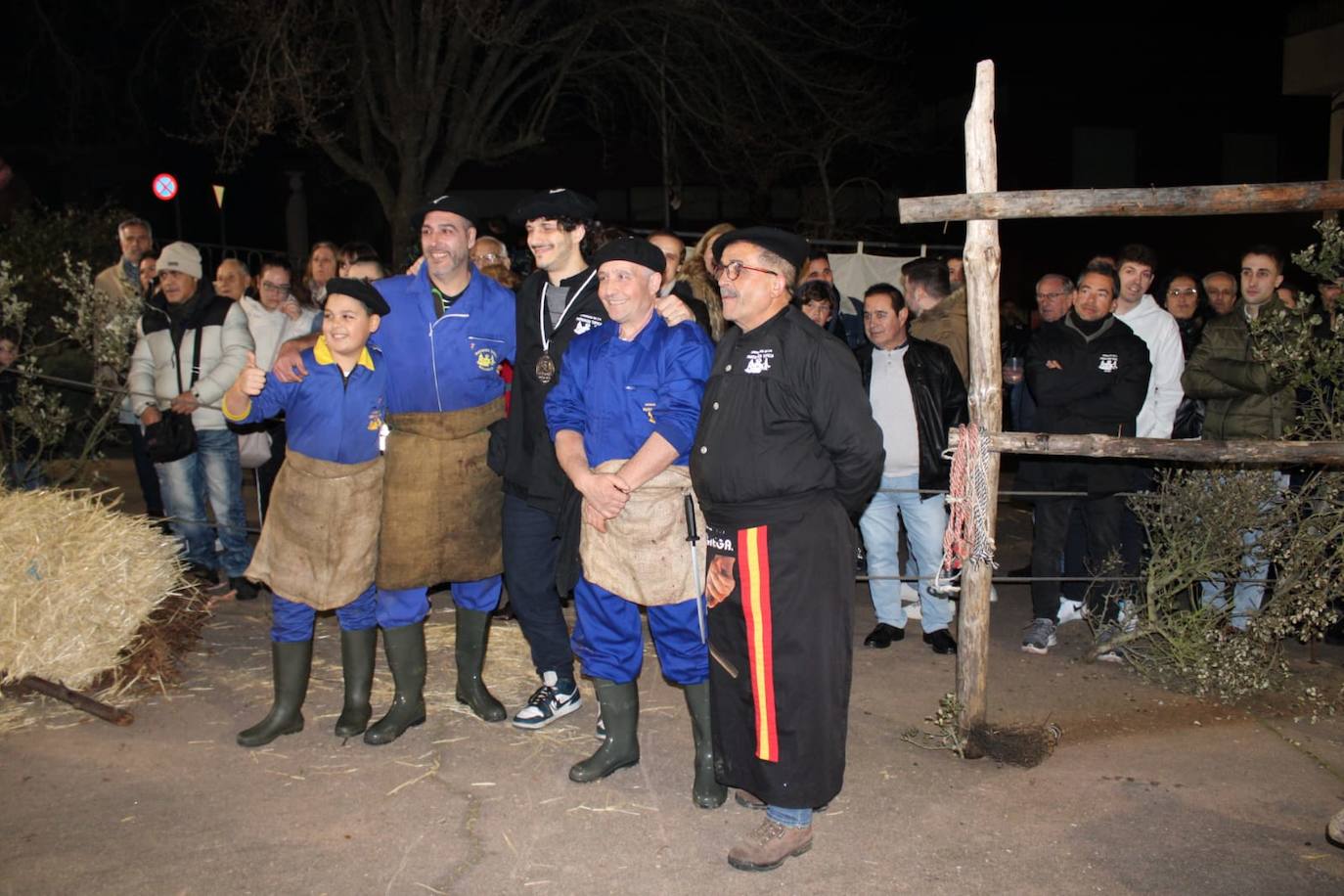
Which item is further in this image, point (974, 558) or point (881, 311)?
point (881, 311)

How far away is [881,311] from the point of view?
6.48m

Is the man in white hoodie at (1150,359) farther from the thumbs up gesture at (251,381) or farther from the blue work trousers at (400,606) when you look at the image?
the thumbs up gesture at (251,381)

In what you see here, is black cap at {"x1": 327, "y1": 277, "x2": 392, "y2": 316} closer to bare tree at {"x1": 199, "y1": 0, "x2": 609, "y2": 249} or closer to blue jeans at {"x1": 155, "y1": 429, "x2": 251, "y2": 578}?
blue jeans at {"x1": 155, "y1": 429, "x2": 251, "y2": 578}

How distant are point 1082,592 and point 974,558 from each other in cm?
225

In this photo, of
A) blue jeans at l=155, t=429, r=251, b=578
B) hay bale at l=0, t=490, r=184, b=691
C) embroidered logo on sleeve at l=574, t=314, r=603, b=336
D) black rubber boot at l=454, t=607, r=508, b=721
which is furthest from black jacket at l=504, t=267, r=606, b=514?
blue jeans at l=155, t=429, r=251, b=578

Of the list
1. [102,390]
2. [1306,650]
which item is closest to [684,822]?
[1306,650]

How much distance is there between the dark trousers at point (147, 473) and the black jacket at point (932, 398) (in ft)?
15.4

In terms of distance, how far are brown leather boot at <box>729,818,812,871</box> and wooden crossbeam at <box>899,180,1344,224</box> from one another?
234cm

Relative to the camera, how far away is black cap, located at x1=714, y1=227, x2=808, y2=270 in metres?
4.05

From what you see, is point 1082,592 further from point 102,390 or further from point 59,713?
point 102,390

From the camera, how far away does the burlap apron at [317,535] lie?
4895 mm

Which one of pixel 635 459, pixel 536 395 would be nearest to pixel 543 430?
pixel 536 395

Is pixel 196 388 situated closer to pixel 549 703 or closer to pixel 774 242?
pixel 549 703

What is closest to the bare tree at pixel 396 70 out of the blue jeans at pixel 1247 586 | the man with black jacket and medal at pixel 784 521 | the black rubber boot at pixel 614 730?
the black rubber boot at pixel 614 730
